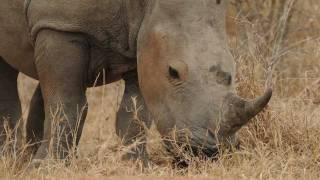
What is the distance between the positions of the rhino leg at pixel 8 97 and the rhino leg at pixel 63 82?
98cm

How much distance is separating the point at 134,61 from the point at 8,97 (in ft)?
4.18

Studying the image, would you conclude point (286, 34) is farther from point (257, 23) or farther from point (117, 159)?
point (117, 159)

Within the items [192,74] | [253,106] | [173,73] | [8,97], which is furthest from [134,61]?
[8,97]

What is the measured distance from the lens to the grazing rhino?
19.1ft

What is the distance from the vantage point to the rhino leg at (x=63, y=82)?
248 inches

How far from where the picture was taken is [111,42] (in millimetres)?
6426

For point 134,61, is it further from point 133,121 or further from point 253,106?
point 253,106

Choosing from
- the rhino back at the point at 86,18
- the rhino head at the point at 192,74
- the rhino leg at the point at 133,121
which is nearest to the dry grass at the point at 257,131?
the rhino leg at the point at 133,121

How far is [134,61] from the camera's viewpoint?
6.53 metres

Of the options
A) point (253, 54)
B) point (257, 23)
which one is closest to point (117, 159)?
point (253, 54)

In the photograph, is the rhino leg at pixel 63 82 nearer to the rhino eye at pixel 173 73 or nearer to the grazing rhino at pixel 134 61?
the grazing rhino at pixel 134 61

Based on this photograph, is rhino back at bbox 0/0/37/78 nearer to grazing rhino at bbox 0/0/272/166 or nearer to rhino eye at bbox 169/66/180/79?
grazing rhino at bbox 0/0/272/166

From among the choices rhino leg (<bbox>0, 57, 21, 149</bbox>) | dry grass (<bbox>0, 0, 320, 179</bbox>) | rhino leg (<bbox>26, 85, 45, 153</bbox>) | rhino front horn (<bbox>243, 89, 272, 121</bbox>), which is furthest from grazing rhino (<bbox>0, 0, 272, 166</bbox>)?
rhino leg (<bbox>26, 85, 45, 153</bbox>)

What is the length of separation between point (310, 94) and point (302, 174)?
198 centimetres
